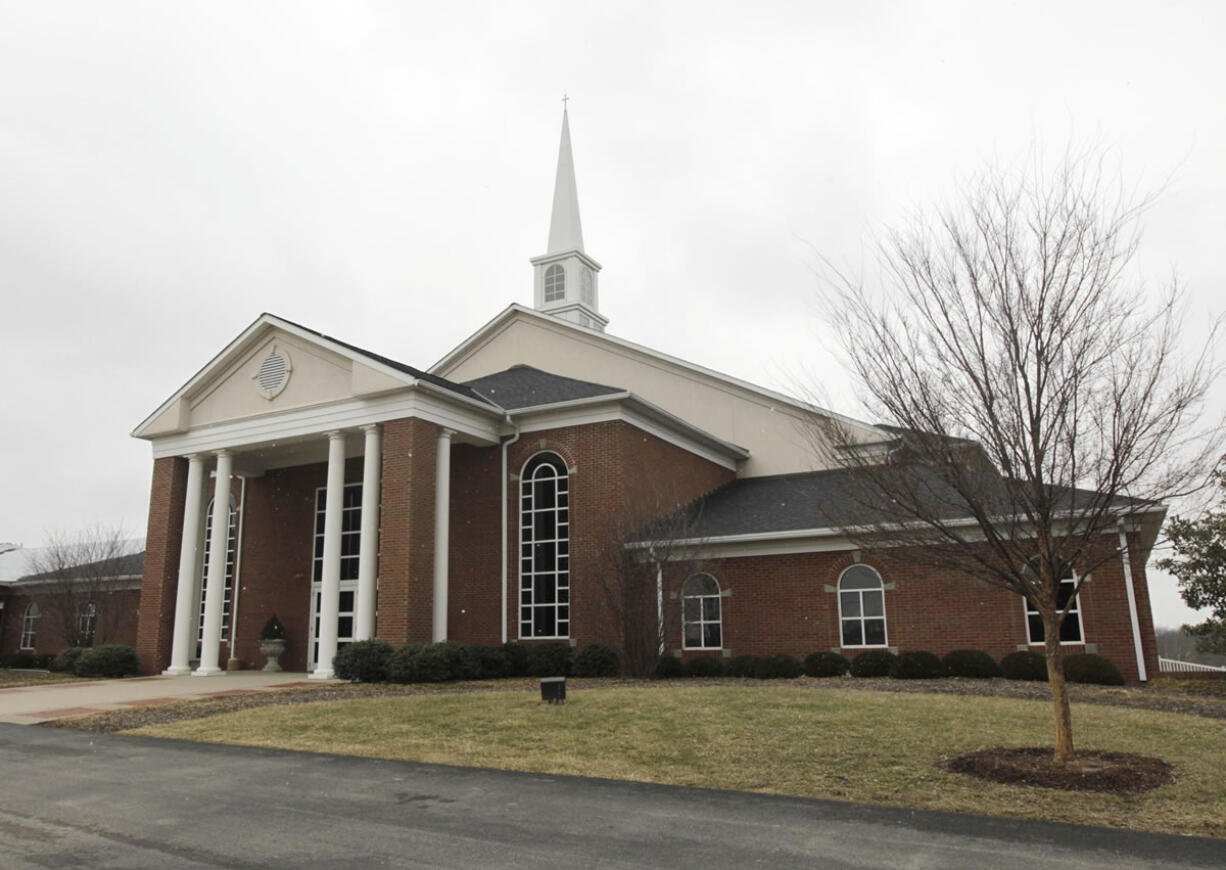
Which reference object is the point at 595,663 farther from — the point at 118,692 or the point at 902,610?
the point at 118,692

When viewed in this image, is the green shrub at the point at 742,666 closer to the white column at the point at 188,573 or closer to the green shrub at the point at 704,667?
the green shrub at the point at 704,667

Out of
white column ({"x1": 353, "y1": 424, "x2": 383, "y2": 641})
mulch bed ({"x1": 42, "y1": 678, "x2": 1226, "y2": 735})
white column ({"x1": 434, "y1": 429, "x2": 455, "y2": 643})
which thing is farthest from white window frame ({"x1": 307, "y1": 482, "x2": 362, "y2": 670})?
mulch bed ({"x1": 42, "y1": 678, "x2": 1226, "y2": 735})

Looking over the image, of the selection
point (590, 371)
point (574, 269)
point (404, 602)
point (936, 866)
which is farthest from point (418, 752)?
point (574, 269)

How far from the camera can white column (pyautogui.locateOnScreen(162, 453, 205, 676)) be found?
Result: 24.0 metres

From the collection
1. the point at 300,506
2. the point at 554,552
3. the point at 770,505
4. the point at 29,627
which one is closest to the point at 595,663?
the point at 554,552

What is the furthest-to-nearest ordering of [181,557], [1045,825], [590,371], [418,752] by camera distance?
[590,371] < [181,557] < [418,752] < [1045,825]

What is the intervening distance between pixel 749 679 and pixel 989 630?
4955 millimetres

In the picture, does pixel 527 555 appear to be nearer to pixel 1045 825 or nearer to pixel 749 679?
pixel 749 679

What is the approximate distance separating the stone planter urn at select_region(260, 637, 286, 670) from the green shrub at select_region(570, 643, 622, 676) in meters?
10.3

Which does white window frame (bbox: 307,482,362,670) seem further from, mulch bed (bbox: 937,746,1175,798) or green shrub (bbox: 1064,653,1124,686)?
mulch bed (bbox: 937,746,1175,798)

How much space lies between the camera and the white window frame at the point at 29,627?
38.8 meters

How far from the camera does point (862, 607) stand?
20.8m

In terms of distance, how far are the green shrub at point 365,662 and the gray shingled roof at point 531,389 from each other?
22.8 feet

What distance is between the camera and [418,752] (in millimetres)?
10391
